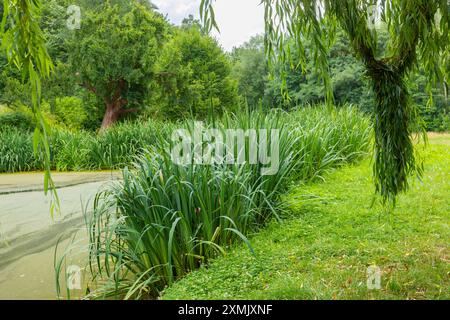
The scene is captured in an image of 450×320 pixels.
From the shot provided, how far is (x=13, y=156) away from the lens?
8.96 metres

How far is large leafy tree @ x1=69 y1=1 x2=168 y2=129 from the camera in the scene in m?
12.5

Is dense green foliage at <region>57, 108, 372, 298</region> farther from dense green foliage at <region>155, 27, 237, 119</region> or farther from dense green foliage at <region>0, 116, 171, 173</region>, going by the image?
dense green foliage at <region>155, 27, 237, 119</region>

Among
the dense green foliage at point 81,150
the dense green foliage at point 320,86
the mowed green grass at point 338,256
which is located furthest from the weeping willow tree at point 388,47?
the dense green foliage at point 81,150

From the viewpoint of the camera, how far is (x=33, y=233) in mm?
3947

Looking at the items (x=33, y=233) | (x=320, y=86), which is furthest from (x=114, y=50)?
(x=33, y=233)

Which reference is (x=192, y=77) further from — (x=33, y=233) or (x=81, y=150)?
(x=33, y=233)

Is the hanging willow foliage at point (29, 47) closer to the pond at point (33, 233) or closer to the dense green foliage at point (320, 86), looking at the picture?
the pond at point (33, 233)

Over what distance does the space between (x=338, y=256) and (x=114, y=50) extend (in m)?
Answer: 11.7

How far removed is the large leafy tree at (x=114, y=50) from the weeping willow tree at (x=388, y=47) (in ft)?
36.9

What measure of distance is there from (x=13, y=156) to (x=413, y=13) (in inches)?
359

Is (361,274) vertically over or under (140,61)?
under

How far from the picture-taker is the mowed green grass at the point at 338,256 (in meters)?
2.02
